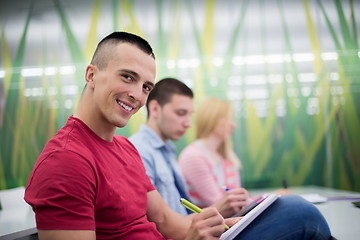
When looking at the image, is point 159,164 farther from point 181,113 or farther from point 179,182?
point 181,113

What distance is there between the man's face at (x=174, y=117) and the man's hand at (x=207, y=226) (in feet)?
3.43

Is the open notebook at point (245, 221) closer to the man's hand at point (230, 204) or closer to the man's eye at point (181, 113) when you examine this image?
the man's hand at point (230, 204)

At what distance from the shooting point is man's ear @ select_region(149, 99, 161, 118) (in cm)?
200

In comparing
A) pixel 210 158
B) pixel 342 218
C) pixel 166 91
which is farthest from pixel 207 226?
pixel 210 158

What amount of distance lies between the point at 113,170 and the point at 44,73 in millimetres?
2547

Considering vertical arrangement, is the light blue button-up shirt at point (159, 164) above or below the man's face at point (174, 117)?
below

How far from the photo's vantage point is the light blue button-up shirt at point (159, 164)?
171 cm

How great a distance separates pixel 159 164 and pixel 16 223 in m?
0.68

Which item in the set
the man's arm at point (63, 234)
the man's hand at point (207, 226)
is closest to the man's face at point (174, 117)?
the man's hand at point (207, 226)

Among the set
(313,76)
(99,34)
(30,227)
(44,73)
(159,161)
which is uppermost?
(99,34)

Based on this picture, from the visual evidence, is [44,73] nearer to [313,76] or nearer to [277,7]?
[277,7]

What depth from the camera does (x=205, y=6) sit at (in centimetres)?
333

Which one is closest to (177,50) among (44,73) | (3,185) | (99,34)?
(99,34)

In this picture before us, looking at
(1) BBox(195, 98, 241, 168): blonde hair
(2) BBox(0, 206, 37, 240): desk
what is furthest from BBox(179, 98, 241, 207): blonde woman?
(2) BBox(0, 206, 37, 240): desk
